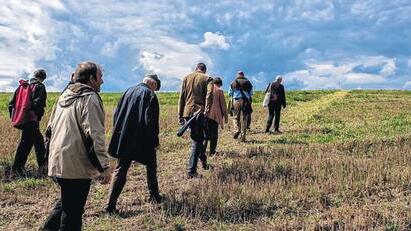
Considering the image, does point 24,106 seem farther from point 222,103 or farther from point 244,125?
point 244,125

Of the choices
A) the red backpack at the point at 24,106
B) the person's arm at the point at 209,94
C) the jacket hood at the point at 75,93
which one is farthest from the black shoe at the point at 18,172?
the jacket hood at the point at 75,93

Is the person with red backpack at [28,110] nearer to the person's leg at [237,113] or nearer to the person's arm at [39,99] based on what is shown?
the person's arm at [39,99]

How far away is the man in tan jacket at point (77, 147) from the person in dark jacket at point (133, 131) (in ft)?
6.63

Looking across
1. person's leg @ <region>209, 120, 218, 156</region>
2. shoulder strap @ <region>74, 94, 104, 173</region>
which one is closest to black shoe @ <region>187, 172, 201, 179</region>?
person's leg @ <region>209, 120, 218, 156</region>

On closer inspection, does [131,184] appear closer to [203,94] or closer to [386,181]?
[203,94]

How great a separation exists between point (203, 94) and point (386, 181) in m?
3.86

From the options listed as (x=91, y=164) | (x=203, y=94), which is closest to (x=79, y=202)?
(x=91, y=164)

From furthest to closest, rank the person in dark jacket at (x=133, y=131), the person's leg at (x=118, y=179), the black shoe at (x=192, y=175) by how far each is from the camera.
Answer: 1. the black shoe at (x=192, y=175)
2. the person's leg at (x=118, y=179)
3. the person in dark jacket at (x=133, y=131)

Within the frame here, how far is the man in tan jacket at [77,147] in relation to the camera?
5195 millimetres

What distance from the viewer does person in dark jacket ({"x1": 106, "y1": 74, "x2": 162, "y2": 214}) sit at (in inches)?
292

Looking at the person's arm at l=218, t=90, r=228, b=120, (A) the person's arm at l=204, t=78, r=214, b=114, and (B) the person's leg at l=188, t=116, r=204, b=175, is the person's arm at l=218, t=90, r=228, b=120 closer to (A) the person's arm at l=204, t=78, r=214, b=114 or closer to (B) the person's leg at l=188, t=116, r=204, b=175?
(A) the person's arm at l=204, t=78, r=214, b=114

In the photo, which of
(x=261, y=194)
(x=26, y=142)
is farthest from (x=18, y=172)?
(x=261, y=194)

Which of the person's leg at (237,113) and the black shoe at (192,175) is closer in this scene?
the black shoe at (192,175)

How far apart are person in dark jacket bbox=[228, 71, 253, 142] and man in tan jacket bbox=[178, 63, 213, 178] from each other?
445 centimetres
